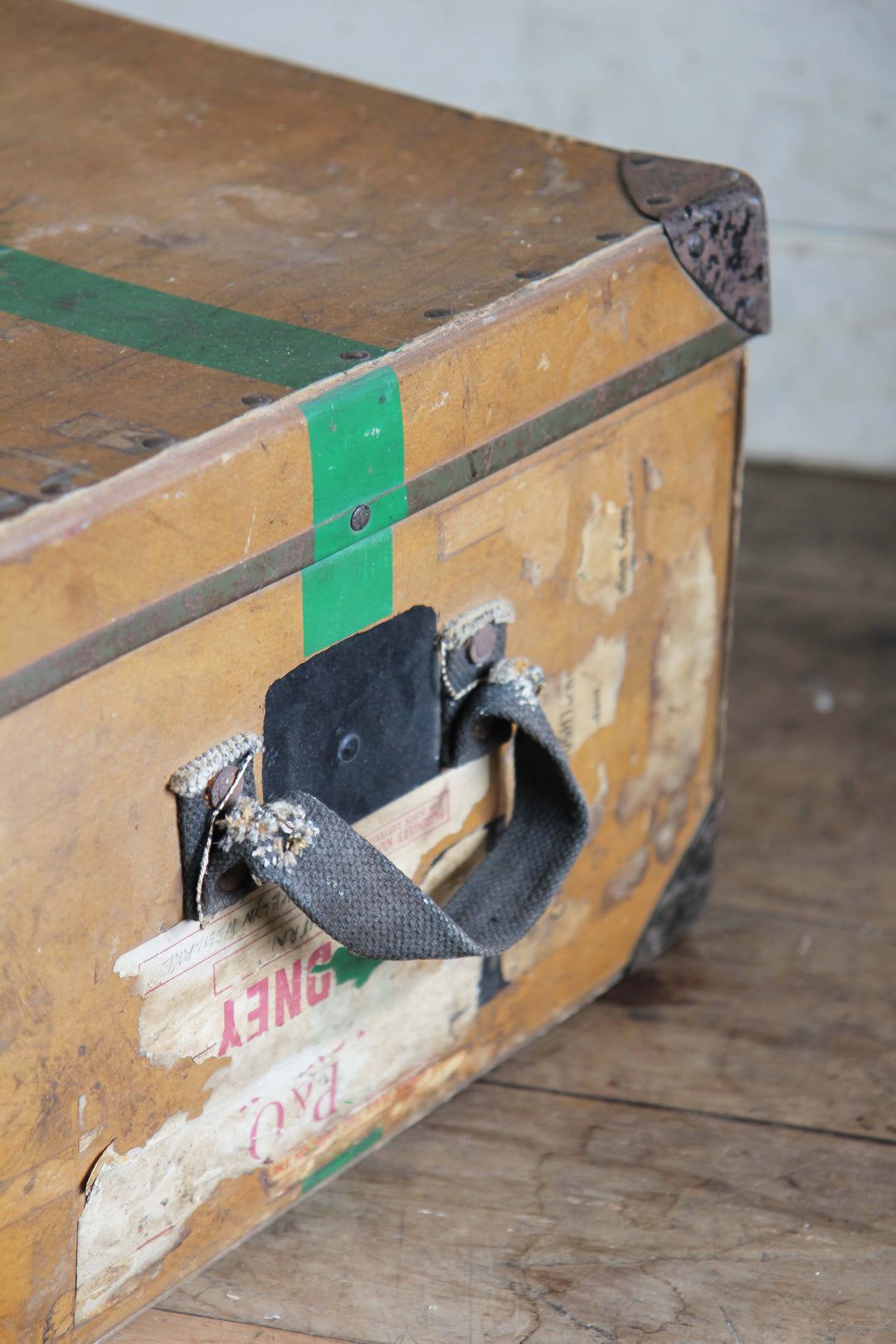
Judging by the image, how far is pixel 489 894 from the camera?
0.71m

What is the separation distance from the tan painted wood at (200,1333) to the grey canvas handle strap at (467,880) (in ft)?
0.60

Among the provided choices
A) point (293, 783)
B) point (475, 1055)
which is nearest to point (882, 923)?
point (475, 1055)

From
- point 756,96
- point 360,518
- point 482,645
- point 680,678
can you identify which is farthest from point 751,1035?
point 756,96

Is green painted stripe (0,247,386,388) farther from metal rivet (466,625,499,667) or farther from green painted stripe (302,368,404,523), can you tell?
metal rivet (466,625,499,667)

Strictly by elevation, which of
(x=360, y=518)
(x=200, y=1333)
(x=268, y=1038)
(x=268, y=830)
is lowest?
(x=200, y=1333)

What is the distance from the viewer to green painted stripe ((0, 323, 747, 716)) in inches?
20.8

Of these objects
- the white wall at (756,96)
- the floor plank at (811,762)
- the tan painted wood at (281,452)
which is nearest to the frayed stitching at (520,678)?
the tan painted wood at (281,452)

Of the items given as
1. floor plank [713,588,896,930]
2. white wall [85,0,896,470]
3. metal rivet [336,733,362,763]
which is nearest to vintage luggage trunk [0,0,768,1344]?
metal rivet [336,733,362,763]

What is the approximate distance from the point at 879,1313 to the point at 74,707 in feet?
1.47

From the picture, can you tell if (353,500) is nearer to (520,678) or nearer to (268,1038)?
(520,678)

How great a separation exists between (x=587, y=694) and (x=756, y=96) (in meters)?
0.93

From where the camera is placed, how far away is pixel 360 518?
2.04 ft

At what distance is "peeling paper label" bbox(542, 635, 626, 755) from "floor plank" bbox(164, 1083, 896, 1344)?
20 cm

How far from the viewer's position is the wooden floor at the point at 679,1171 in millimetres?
692
